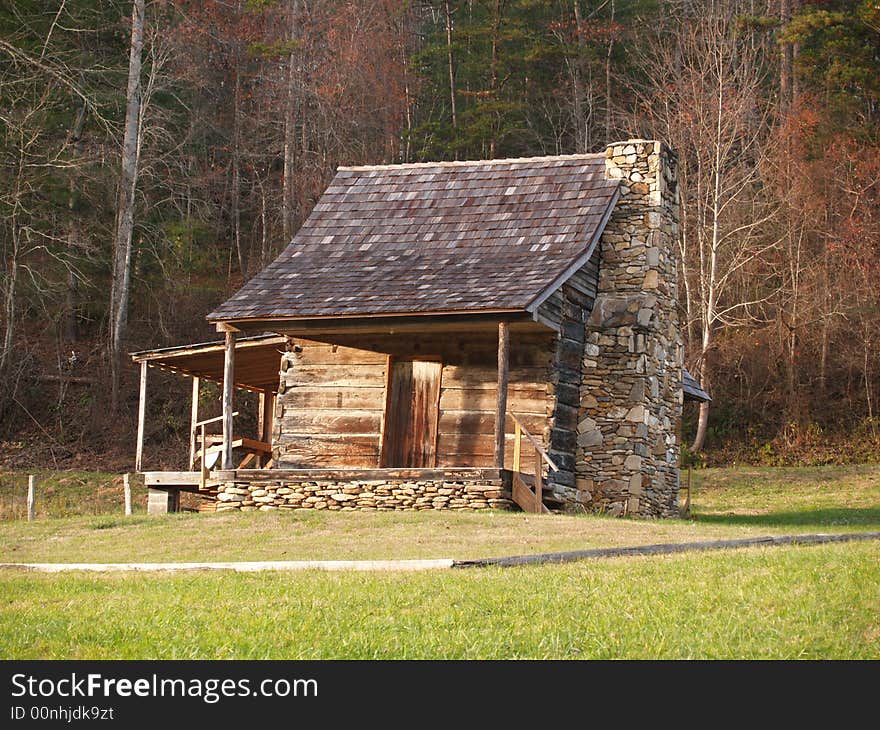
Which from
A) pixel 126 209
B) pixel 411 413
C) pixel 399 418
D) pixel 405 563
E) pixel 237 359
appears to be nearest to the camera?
pixel 405 563

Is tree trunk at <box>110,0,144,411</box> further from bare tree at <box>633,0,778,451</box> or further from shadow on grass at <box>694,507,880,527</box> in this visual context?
shadow on grass at <box>694,507,880,527</box>

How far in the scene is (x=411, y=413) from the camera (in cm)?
2259

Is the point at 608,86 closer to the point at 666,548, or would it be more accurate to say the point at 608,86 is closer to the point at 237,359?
the point at 237,359

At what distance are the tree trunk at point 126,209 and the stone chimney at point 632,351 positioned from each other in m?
15.1

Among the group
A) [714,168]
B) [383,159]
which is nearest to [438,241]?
[714,168]

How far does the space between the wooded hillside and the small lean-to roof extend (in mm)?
8550

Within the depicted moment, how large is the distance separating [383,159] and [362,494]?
21.8m

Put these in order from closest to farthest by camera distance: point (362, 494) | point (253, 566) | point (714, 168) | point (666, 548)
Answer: point (253, 566) < point (666, 548) < point (362, 494) < point (714, 168)

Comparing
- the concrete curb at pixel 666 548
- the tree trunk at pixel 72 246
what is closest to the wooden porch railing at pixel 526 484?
the concrete curb at pixel 666 548

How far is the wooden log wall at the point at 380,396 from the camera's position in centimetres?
2200

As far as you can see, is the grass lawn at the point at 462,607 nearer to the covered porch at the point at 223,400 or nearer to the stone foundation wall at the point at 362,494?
the stone foundation wall at the point at 362,494

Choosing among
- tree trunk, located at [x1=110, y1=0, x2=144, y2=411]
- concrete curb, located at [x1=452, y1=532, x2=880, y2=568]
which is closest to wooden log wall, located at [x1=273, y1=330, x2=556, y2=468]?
concrete curb, located at [x1=452, y1=532, x2=880, y2=568]
